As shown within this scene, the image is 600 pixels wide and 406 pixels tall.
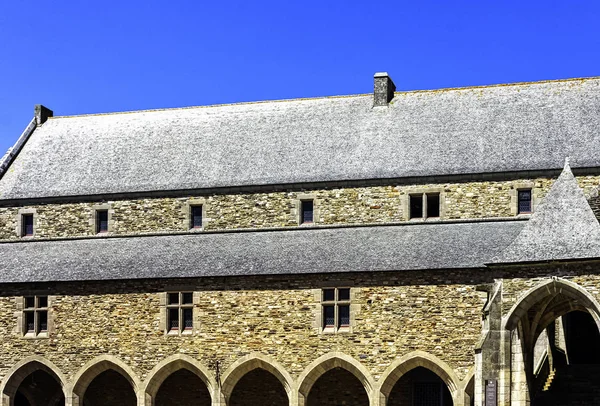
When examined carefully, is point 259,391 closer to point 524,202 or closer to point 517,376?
point 524,202

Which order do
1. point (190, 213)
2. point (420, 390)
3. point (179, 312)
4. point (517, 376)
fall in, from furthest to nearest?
point (190, 213)
point (179, 312)
point (420, 390)
point (517, 376)

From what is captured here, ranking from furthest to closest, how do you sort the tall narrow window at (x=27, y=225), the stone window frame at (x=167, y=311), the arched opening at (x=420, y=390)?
the tall narrow window at (x=27, y=225), the stone window frame at (x=167, y=311), the arched opening at (x=420, y=390)

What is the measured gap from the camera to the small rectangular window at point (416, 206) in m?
33.0

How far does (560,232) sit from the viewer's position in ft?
80.8

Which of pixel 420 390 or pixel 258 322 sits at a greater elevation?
pixel 258 322

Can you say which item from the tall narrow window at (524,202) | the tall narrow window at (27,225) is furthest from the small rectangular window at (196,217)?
the tall narrow window at (524,202)

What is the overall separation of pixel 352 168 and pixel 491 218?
4.50 metres

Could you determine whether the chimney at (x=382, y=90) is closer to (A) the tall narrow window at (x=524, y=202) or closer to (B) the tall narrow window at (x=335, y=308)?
(A) the tall narrow window at (x=524, y=202)

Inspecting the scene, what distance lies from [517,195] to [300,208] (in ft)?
20.9

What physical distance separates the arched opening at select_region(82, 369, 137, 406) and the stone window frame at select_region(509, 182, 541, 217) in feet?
39.7

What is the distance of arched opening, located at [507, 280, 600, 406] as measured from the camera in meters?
24.1

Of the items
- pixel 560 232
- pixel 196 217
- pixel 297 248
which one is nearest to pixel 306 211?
pixel 297 248

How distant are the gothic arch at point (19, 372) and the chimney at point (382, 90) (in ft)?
42.6

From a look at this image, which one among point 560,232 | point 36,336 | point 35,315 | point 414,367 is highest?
point 560,232
